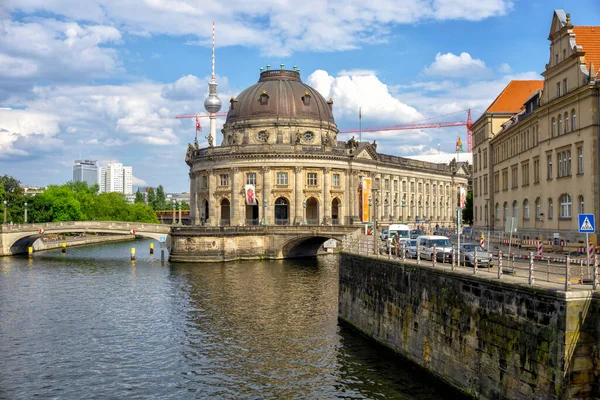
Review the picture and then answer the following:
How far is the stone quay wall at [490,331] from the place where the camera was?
1766 cm

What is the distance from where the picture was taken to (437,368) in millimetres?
25625

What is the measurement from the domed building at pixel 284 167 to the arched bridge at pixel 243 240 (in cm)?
904

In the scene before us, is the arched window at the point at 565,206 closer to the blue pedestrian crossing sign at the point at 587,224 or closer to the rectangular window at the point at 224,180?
the blue pedestrian crossing sign at the point at 587,224

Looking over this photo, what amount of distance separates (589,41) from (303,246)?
194ft

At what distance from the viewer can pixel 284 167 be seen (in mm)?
100812

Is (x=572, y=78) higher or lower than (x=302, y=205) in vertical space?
higher

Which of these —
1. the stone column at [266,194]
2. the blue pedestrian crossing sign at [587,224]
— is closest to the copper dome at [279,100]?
the stone column at [266,194]

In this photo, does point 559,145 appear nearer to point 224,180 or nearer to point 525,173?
point 525,173

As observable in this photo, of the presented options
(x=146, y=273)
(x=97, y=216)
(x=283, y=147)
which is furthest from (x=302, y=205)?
(x=97, y=216)

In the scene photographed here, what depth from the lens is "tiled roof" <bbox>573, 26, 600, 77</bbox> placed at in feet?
136

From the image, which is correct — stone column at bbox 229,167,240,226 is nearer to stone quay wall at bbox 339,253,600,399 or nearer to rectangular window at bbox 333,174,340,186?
rectangular window at bbox 333,174,340,186

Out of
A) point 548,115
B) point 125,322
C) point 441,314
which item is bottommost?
point 125,322

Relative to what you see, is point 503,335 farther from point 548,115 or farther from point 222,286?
point 222,286

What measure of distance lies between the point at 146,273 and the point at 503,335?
55.9 m
